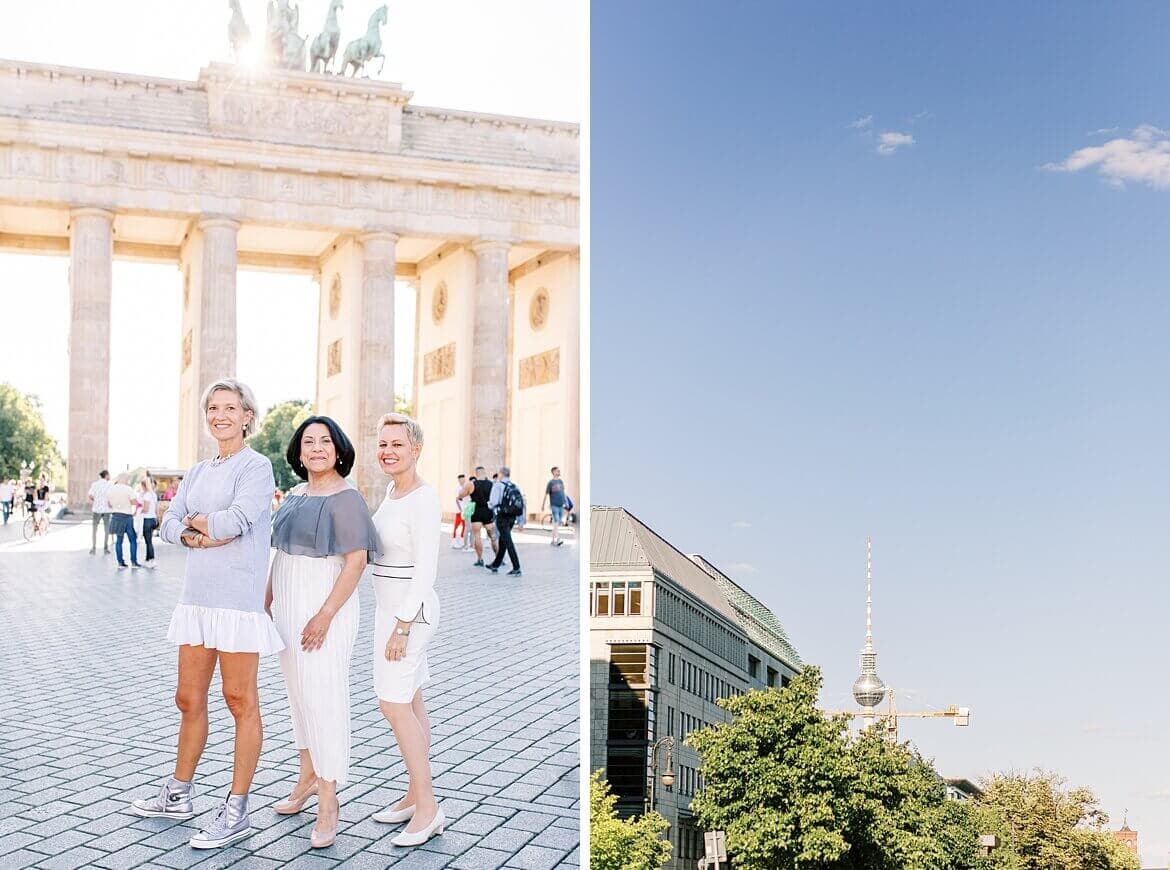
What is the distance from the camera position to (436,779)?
5.98 m

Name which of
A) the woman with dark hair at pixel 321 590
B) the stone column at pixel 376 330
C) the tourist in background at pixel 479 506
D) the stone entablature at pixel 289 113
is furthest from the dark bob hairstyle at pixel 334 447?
→ the stone entablature at pixel 289 113

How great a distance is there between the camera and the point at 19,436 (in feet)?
193

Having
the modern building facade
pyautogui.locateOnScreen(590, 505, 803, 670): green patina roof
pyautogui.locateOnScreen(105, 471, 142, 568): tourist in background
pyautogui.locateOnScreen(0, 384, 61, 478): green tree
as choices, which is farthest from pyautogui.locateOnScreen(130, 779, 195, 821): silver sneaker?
pyautogui.locateOnScreen(0, 384, 61, 478): green tree

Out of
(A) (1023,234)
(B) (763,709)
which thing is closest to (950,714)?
(B) (763,709)

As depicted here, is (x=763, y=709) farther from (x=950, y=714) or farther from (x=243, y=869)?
(x=243, y=869)

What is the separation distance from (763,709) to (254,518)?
765 inches

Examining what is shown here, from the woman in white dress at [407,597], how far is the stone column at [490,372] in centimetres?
3222

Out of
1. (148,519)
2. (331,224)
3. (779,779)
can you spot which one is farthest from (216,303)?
(779,779)

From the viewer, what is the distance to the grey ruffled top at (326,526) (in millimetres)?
4895

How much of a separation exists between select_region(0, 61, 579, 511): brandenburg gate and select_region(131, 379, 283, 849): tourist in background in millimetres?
29815

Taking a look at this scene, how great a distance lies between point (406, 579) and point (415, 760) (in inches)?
28.2

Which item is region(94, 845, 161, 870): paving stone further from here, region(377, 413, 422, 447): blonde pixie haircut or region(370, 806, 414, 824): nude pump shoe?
region(377, 413, 422, 447): blonde pixie haircut

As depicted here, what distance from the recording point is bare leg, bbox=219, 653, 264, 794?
501cm

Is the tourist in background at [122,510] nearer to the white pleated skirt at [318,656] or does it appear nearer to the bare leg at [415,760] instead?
the white pleated skirt at [318,656]
